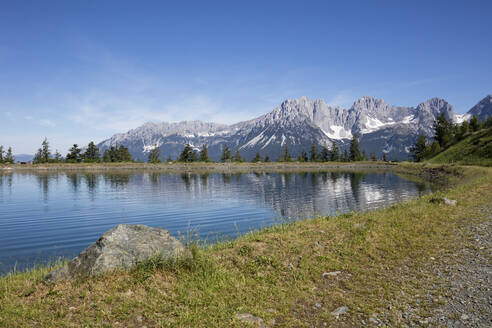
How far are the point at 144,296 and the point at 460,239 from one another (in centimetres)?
1667

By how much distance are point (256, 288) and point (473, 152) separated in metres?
116

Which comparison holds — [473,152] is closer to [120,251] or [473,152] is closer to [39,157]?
[120,251]

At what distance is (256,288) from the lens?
10617mm

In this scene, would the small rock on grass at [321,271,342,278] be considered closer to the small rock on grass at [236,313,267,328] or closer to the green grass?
the small rock on grass at [236,313,267,328]

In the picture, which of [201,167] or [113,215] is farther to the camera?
[201,167]

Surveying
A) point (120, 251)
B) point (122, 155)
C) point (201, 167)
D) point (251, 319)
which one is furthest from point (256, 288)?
point (122, 155)

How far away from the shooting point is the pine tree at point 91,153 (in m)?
185

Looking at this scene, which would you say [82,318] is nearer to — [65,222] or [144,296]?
[144,296]

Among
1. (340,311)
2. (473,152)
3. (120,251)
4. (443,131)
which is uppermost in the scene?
(443,131)

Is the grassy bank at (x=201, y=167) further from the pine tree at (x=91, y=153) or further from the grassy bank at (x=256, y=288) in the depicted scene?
the grassy bank at (x=256, y=288)

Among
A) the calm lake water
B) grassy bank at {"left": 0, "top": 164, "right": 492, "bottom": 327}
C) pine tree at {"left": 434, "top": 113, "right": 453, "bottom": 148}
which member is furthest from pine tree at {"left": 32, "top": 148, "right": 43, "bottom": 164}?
pine tree at {"left": 434, "top": 113, "right": 453, "bottom": 148}

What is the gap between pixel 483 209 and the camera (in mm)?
23766

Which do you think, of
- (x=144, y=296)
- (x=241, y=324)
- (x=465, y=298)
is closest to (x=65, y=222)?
(x=144, y=296)

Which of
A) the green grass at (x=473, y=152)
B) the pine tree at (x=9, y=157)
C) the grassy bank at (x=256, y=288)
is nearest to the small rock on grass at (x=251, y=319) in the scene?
the grassy bank at (x=256, y=288)
